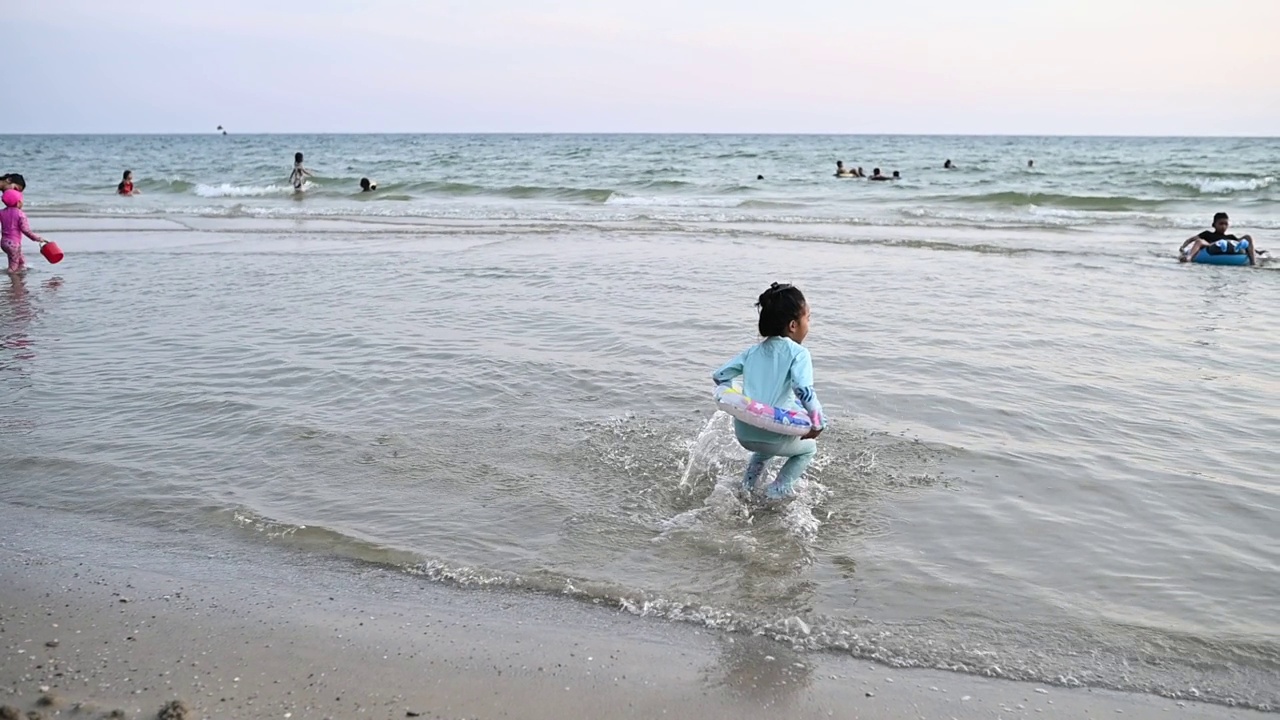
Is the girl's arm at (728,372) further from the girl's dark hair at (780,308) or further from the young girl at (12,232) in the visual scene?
the young girl at (12,232)

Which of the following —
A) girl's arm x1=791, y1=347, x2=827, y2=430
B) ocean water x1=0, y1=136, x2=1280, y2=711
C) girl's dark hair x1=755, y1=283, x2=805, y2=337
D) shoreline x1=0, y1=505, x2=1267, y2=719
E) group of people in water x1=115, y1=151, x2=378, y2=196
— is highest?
group of people in water x1=115, y1=151, x2=378, y2=196

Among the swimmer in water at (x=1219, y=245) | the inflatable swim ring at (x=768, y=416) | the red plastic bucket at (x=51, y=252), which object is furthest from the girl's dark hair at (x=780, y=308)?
the swimmer in water at (x=1219, y=245)

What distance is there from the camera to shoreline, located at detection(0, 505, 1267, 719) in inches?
129

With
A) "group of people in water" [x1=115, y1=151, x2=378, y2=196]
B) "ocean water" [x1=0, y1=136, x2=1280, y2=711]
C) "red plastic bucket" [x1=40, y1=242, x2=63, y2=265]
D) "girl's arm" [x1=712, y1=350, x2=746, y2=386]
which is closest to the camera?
Result: "ocean water" [x1=0, y1=136, x2=1280, y2=711]

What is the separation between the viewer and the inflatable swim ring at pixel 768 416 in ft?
16.4

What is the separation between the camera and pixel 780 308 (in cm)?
500

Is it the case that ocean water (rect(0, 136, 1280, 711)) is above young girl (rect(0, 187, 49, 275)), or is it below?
below

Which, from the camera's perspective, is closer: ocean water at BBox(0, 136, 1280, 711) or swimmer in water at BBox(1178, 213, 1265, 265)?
ocean water at BBox(0, 136, 1280, 711)

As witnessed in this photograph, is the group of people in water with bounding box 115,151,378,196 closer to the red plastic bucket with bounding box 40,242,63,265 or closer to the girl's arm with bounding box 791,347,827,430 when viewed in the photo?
the red plastic bucket with bounding box 40,242,63,265

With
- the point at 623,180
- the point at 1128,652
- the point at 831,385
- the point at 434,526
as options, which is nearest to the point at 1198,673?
the point at 1128,652

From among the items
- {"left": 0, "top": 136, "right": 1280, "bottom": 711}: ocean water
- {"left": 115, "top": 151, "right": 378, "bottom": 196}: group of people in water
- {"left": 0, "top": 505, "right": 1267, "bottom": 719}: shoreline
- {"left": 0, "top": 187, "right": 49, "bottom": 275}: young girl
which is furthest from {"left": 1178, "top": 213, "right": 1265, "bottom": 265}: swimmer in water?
{"left": 115, "top": 151, "right": 378, "bottom": 196}: group of people in water

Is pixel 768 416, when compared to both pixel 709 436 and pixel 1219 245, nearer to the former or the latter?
pixel 709 436

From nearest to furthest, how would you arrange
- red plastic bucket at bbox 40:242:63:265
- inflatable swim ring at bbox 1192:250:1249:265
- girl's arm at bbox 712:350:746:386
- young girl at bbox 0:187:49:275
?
girl's arm at bbox 712:350:746:386, red plastic bucket at bbox 40:242:63:265, young girl at bbox 0:187:49:275, inflatable swim ring at bbox 1192:250:1249:265

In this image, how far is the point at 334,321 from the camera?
9.84 meters
